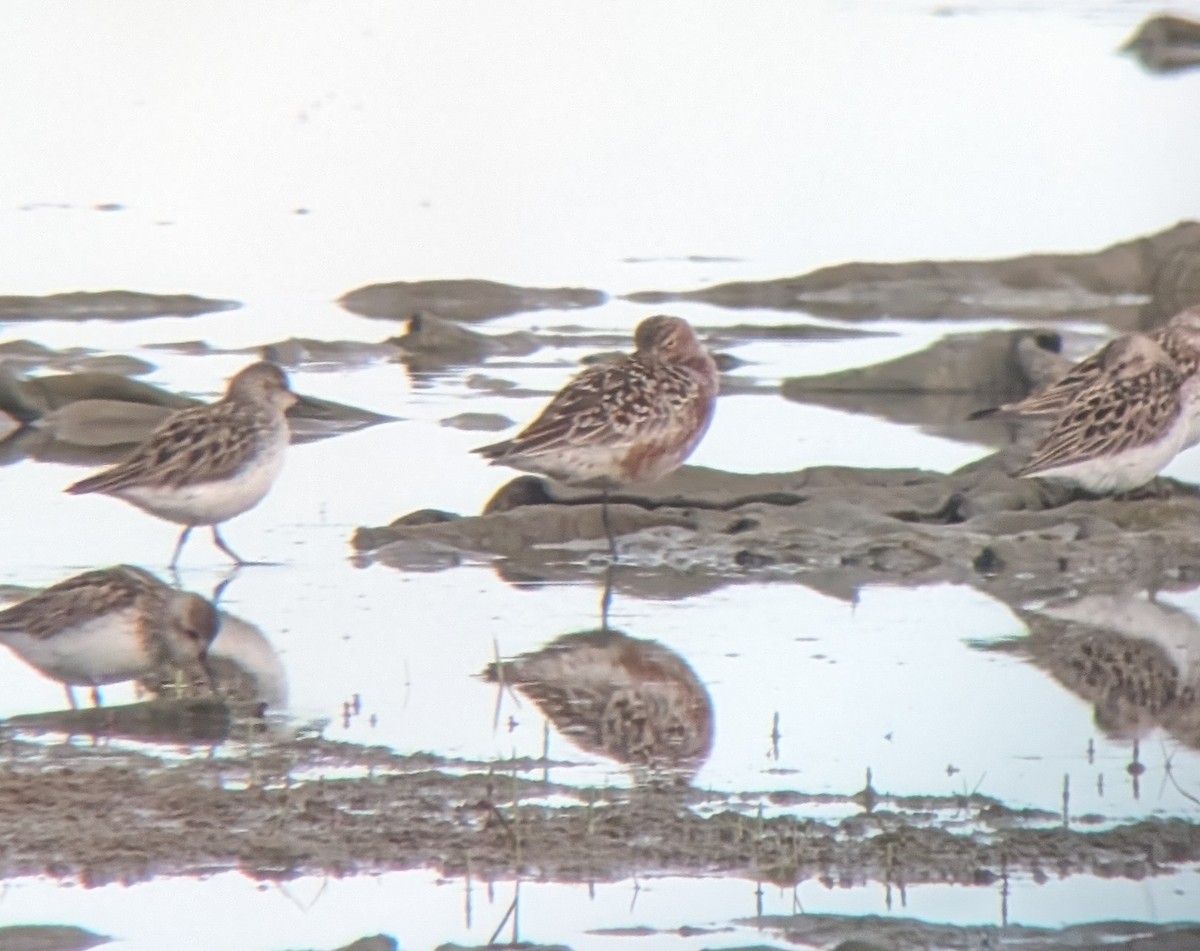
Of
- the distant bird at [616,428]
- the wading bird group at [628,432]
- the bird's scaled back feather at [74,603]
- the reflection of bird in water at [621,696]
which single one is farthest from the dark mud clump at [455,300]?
the bird's scaled back feather at [74,603]

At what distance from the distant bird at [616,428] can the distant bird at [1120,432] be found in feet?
5.38

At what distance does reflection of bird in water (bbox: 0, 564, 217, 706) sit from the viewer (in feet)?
33.7

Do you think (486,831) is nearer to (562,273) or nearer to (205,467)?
(205,467)

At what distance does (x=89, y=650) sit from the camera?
10297 mm

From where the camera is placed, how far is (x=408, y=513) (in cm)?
1382

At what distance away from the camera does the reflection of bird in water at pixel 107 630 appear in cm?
1028

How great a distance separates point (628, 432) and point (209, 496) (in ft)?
6.44

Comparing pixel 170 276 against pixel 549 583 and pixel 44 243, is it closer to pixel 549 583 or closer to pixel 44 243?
pixel 44 243

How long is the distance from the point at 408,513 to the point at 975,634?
3.30 meters

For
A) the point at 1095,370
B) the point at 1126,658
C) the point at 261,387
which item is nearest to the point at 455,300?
the point at 1095,370

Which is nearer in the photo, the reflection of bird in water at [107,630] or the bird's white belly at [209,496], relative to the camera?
the reflection of bird in water at [107,630]

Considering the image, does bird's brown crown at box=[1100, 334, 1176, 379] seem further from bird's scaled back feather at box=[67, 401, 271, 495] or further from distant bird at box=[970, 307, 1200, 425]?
bird's scaled back feather at box=[67, 401, 271, 495]

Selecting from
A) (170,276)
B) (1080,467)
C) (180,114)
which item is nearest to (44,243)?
(170,276)

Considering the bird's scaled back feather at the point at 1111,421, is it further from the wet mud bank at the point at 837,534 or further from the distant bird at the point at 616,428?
the distant bird at the point at 616,428
